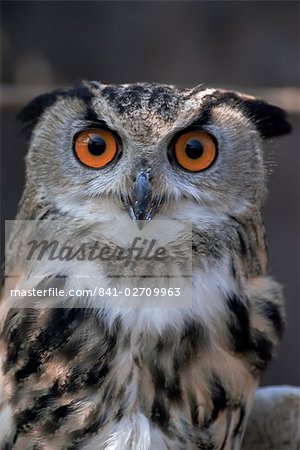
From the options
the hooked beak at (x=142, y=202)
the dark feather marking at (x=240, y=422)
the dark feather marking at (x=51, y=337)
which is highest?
the hooked beak at (x=142, y=202)

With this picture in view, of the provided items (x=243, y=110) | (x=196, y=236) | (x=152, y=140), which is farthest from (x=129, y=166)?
(x=243, y=110)

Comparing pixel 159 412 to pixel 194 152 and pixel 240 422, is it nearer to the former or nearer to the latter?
pixel 240 422

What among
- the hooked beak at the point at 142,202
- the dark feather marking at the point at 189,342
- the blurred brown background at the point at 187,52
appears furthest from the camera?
the blurred brown background at the point at 187,52

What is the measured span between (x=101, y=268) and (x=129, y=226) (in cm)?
10

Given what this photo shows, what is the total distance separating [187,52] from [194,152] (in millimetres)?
2688

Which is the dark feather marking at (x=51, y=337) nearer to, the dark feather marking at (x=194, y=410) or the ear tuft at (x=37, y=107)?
the dark feather marking at (x=194, y=410)

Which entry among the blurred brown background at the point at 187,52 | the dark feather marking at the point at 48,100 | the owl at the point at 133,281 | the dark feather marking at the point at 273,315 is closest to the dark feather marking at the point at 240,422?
the owl at the point at 133,281

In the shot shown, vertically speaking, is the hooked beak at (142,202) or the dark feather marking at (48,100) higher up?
the dark feather marking at (48,100)

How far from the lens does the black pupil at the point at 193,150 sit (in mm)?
1397

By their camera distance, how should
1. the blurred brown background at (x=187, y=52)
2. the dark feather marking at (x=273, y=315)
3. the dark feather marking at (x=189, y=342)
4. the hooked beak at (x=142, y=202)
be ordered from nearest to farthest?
the hooked beak at (x=142, y=202) < the dark feather marking at (x=189, y=342) < the dark feather marking at (x=273, y=315) < the blurred brown background at (x=187, y=52)

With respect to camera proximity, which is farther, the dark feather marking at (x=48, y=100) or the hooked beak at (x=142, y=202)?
the dark feather marking at (x=48, y=100)

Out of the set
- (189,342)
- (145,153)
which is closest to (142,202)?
(145,153)

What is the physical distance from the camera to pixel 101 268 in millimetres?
1405

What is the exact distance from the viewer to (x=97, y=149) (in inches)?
54.9
